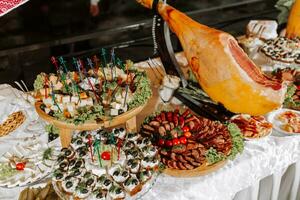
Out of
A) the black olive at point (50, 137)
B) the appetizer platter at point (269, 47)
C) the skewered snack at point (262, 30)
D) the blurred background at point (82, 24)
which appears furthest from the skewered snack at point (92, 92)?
the blurred background at point (82, 24)

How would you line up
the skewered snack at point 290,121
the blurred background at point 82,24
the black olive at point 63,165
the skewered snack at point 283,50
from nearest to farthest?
the black olive at point 63,165 < the skewered snack at point 290,121 < the skewered snack at point 283,50 < the blurred background at point 82,24

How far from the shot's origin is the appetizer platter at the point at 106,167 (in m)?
1.47

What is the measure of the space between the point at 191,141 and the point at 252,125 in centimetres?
38

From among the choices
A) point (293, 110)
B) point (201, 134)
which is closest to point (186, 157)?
point (201, 134)

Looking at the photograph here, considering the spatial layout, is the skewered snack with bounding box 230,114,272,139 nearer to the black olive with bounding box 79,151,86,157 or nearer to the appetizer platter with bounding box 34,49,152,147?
the appetizer platter with bounding box 34,49,152,147

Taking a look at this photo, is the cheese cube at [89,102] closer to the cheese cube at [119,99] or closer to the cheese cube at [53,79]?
the cheese cube at [119,99]

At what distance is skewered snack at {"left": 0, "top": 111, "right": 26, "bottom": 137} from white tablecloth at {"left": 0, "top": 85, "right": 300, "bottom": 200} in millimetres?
26

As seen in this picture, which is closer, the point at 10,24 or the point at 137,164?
the point at 137,164

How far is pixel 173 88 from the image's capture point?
204 cm

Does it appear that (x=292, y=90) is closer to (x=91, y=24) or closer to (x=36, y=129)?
(x=36, y=129)

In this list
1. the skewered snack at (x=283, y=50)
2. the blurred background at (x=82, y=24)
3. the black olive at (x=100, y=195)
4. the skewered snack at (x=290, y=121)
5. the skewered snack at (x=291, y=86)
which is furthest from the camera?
the blurred background at (x=82, y=24)

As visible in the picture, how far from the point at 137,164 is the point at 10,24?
500 centimetres

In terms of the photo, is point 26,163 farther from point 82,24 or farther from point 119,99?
point 82,24

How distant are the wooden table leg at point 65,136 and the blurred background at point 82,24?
8.90ft
